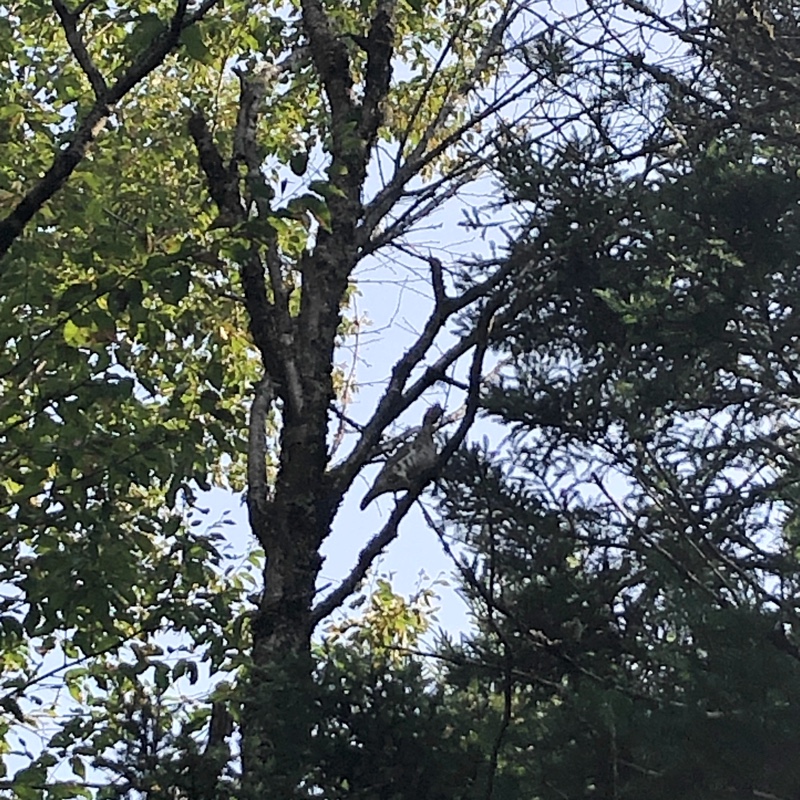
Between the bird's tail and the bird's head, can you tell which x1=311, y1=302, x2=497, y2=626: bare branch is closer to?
the bird's tail

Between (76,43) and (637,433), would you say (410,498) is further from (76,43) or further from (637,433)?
(76,43)

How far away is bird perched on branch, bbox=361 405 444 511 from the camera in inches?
241

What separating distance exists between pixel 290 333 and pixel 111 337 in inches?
65.2

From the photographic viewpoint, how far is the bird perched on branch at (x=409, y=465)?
241 inches

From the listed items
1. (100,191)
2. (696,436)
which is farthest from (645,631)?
(100,191)

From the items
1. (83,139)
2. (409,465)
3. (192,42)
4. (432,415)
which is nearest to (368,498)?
(409,465)

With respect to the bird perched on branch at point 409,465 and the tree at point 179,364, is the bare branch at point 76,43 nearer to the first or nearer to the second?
the tree at point 179,364

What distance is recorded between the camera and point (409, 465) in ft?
20.1

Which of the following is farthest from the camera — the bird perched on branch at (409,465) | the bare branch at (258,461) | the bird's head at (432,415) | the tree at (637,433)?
the bare branch at (258,461)

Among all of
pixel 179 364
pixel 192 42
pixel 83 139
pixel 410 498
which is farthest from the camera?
pixel 179 364

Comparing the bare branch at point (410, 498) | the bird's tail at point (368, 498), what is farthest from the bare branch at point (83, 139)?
the bird's tail at point (368, 498)

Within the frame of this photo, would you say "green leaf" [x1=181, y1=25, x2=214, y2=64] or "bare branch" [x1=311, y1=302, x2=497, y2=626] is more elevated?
"green leaf" [x1=181, y1=25, x2=214, y2=64]

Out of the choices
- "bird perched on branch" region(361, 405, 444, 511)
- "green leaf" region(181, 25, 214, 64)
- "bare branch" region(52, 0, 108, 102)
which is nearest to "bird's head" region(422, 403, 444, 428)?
"bird perched on branch" region(361, 405, 444, 511)

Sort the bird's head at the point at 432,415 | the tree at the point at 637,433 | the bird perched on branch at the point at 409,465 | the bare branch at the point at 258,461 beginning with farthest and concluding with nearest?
the bare branch at the point at 258,461, the bird's head at the point at 432,415, the bird perched on branch at the point at 409,465, the tree at the point at 637,433
